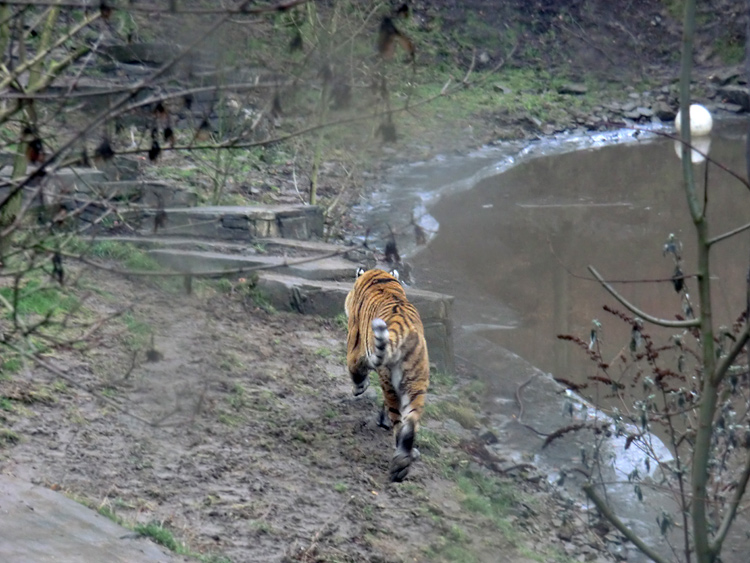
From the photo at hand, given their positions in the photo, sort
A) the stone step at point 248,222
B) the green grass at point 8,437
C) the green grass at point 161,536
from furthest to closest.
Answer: the stone step at point 248,222
the green grass at point 8,437
the green grass at point 161,536

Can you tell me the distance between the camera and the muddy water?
26.2 ft

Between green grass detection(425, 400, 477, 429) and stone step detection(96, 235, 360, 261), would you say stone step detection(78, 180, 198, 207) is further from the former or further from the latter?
green grass detection(425, 400, 477, 429)

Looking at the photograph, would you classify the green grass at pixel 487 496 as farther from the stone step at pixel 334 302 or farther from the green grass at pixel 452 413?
the stone step at pixel 334 302

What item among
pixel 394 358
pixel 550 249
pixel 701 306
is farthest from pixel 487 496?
pixel 701 306

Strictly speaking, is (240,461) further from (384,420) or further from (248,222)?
(248,222)


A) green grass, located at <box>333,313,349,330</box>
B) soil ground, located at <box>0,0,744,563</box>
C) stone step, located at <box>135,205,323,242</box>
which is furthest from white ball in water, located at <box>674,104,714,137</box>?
soil ground, located at <box>0,0,744,563</box>

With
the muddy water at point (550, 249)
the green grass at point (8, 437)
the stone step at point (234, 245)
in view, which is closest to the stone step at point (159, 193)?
the stone step at point (234, 245)

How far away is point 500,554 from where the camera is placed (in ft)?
17.4

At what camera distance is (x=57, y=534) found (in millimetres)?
4156

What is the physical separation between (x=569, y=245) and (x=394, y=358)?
759cm

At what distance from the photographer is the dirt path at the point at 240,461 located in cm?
486

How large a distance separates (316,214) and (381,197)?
463 centimetres

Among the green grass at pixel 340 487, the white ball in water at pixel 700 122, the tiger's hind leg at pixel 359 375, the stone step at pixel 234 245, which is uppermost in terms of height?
the white ball in water at pixel 700 122

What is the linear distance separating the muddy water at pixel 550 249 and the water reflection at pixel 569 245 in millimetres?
21
